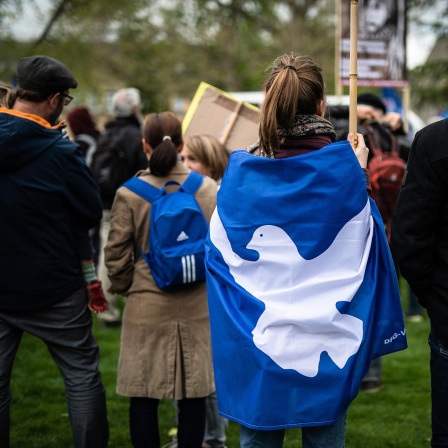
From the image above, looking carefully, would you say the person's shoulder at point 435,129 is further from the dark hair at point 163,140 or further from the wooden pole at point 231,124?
the wooden pole at point 231,124

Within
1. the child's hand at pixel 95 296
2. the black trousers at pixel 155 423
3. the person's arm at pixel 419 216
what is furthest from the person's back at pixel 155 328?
the person's arm at pixel 419 216

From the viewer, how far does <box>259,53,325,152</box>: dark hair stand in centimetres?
286

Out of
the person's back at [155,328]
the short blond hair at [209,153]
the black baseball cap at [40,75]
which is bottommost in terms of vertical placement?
the person's back at [155,328]

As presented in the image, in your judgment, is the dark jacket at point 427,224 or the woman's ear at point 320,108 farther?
the woman's ear at point 320,108

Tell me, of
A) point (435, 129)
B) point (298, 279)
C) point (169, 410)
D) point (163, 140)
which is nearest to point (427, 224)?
point (435, 129)

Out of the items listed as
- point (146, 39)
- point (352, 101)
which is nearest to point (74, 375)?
point (352, 101)

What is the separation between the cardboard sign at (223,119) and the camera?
5.47 meters

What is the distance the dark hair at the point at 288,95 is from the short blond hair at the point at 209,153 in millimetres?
1712

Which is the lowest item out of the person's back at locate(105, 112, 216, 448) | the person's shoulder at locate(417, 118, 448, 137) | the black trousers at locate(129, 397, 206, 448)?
the black trousers at locate(129, 397, 206, 448)

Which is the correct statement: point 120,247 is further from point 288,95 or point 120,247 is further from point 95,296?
point 288,95

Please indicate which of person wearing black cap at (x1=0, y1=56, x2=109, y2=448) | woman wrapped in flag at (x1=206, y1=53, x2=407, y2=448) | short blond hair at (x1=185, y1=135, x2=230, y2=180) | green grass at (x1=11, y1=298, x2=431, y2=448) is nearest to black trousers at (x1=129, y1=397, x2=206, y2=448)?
person wearing black cap at (x1=0, y1=56, x2=109, y2=448)

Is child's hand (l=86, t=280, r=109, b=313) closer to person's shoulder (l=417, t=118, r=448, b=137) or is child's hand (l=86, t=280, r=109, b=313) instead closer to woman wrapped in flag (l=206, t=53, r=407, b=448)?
woman wrapped in flag (l=206, t=53, r=407, b=448)

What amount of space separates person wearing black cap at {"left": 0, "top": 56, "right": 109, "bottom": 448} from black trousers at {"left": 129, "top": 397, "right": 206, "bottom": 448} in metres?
0.23

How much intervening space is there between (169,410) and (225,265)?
2.63m
